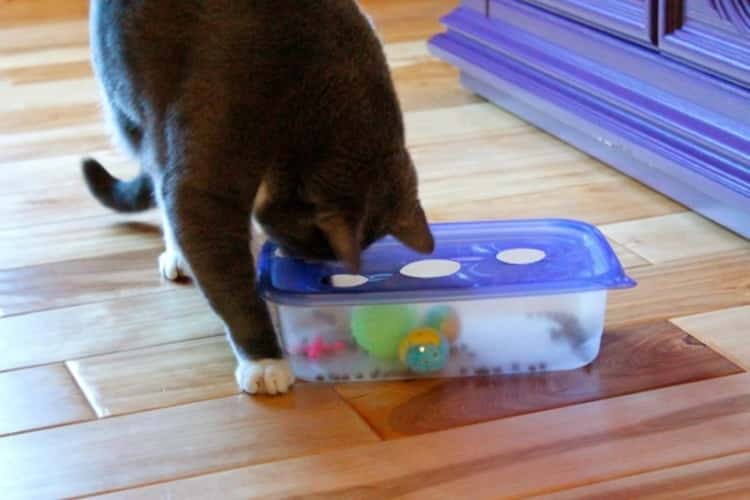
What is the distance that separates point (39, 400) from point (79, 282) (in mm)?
342

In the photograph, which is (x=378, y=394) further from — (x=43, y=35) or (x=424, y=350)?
(x=43, y=35)

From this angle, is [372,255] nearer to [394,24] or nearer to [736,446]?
[736,446]

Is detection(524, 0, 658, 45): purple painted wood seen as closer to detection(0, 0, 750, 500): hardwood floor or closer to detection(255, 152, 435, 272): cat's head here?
detection(0, 0, 750, 500): hardwood floor

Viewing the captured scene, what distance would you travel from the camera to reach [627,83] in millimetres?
1864

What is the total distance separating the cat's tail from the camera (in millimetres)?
1836

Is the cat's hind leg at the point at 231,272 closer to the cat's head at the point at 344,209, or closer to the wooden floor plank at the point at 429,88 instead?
the cat's head at the point at 344,209

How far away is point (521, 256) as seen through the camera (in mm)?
1478

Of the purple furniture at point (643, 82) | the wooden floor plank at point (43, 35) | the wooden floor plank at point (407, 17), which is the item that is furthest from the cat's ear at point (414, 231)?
the wooden floor plank at point (43, 35)

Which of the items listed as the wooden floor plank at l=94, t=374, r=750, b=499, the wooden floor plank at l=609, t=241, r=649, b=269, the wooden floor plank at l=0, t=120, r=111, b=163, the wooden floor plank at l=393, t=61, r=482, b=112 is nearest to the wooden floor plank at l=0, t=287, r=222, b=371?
the wooden floor plank at l=94, t=374, r=750, b=499

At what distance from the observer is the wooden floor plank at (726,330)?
139 cm

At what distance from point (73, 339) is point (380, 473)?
52cm

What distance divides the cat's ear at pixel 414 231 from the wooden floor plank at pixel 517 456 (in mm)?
256

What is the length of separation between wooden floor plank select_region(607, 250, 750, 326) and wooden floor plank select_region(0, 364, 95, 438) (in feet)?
2.16

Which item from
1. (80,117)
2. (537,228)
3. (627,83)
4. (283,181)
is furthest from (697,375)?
(80,117)
